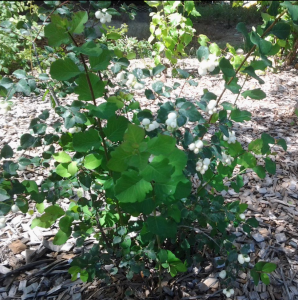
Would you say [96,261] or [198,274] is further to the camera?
[198,274]

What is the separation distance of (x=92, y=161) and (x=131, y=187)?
224 millimetres

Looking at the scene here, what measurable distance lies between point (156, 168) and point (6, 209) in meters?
0.46

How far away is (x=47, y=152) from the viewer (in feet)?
3.02

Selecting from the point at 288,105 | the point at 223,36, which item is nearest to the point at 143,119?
the point at 288,105

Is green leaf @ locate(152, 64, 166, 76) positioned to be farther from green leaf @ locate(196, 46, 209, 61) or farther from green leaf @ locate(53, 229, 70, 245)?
green leaf @ locate(53, 229, 70, 245)

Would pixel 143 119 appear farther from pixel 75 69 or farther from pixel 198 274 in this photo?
pixel 198 274

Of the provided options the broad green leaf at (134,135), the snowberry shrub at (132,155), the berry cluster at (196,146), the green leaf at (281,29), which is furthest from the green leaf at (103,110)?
the green leaf at (281,29)

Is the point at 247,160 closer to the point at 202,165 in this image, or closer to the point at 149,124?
the point at 202,165

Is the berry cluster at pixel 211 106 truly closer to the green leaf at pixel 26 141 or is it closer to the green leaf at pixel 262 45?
the green leaf at pixel 262 45

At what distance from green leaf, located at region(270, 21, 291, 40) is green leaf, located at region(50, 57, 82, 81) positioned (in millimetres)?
519

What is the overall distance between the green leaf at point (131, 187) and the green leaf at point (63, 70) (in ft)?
0.93

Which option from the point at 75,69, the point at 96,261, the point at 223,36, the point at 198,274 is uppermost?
the point at 75,69

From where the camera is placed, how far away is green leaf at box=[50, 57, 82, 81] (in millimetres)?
712

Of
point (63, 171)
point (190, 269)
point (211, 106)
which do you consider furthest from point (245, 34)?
point (190, 269)
